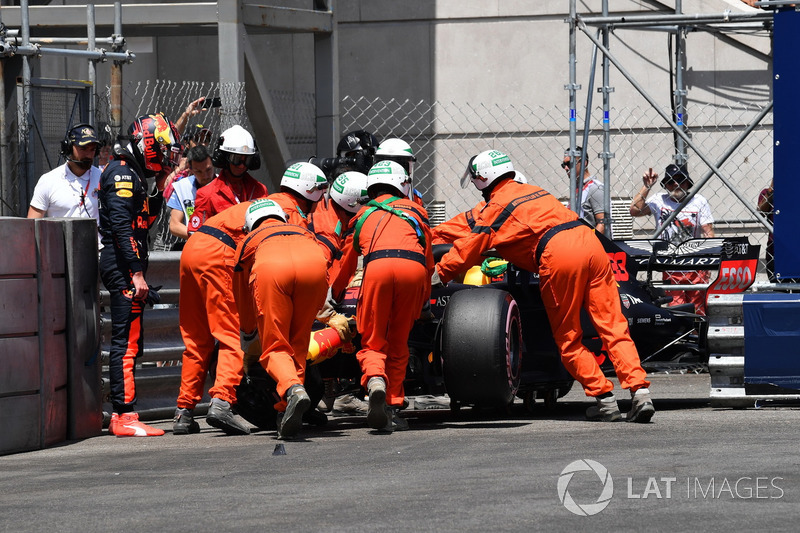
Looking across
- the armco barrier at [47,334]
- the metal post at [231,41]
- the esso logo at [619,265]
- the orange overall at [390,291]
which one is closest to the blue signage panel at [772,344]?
the esso logo at [619,265]

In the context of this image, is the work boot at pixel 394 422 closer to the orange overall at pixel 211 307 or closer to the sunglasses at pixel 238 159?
the orange overall at pixel 211 307

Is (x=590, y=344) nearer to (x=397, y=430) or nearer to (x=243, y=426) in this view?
(x=397, y=430)

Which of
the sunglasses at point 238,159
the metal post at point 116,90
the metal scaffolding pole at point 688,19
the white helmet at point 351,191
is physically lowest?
the white helmet at point 351,191

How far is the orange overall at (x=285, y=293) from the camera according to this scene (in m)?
7.73

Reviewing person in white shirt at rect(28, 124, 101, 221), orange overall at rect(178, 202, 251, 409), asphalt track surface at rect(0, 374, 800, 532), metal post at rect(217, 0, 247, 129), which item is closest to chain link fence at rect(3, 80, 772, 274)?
metal post at rect(217, 0, 247, 129)

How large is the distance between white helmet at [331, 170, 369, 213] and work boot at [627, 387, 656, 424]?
221cm

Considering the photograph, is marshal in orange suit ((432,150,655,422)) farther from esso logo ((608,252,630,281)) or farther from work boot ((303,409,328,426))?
work boot ((303,409,328,426))

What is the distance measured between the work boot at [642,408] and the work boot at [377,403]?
1.51 m

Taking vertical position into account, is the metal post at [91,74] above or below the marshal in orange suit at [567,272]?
above

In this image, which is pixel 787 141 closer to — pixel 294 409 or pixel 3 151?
pixel 294 409

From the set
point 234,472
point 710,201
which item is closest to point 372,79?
point 710,201

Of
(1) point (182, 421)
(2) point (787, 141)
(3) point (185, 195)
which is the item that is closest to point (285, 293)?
Answer: (1) point (182, 421)

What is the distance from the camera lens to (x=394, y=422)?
8.14 m

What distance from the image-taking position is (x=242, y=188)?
29.9ft
